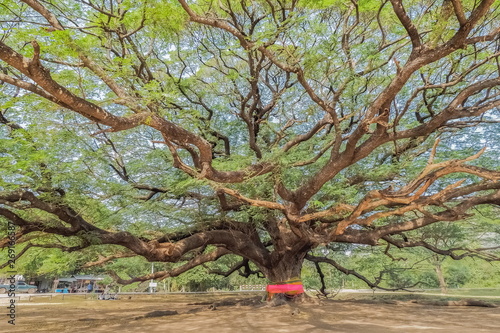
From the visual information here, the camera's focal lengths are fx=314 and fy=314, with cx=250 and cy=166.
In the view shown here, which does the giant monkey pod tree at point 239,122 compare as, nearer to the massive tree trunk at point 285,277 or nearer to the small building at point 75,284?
the massive tree trunk at point 285,277

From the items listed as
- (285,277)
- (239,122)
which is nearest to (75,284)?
(285,277)

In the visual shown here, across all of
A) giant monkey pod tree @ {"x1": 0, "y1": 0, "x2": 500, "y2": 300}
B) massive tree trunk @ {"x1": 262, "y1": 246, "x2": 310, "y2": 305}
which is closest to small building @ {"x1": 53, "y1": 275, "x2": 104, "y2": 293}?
giant monkey pod tree @ {"x1": 0, "y1": 0, "x2": 500, "y2": 300}

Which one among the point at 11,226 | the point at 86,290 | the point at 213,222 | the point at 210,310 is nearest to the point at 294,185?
the point at 213,222

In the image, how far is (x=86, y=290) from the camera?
28188 mm

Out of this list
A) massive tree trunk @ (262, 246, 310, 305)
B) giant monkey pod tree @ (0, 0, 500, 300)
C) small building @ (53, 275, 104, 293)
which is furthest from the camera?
small building @ (53, 275, 104, 293)

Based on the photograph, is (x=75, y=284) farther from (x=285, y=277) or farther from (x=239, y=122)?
→ (x=239, y=122)

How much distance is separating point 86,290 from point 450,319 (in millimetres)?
30000

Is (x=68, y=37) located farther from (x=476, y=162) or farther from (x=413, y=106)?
(x=476, y=162)

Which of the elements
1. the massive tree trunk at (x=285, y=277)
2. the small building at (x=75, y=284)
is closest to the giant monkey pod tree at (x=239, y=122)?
the massive tree trunk at (x=285, y=277)

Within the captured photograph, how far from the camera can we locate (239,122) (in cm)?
976

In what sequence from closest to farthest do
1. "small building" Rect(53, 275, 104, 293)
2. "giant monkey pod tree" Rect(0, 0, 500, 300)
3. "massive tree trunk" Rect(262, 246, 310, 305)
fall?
"giant monkey pod tree" Rect(0, 0, 500, 300), "massive tree trunk" Rect(262, 246, 310, 305), "small building" Rect(53, 275, 104, 293)

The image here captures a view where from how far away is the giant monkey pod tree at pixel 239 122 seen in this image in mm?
4896

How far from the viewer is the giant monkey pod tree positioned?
16.1 ft

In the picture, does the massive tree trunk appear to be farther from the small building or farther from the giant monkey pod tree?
the small building
